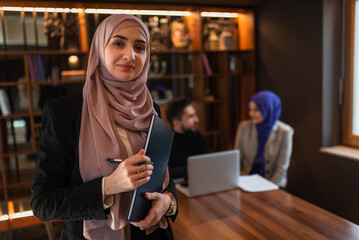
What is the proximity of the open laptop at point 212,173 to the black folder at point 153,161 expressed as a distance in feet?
3.46

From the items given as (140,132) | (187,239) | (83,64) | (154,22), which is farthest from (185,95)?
(140,132)

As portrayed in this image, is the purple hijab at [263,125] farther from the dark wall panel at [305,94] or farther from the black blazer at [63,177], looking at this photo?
the black blazer at [63,177]

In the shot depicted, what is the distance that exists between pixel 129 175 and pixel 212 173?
139 centimetres

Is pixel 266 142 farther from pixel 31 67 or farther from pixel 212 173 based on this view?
pixel 31 67

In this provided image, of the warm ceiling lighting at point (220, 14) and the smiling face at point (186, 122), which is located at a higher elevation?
the warm ceiling lighting at point (220, 14)

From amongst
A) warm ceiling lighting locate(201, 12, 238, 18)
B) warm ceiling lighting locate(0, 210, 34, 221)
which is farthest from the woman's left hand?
warm ceiling lighting locate(201, 12, 238, 18)

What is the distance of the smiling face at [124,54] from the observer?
43.6 inches

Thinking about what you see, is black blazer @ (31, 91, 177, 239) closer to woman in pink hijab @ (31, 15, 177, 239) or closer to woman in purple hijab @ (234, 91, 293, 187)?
woman in pink hijab @ (31, 15, 177, 239)

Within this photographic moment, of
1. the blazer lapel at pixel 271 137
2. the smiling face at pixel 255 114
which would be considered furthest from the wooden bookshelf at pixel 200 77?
the blazer lapel at pixel 271 137

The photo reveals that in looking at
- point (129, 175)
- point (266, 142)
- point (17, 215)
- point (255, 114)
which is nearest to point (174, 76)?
point (255, 114)

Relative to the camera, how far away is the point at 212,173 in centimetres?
227

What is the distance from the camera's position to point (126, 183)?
3.15ft

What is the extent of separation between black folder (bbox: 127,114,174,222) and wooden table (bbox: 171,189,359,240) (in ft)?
2.43

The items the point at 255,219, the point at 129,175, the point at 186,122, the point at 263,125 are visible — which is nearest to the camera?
the point at 129,175
